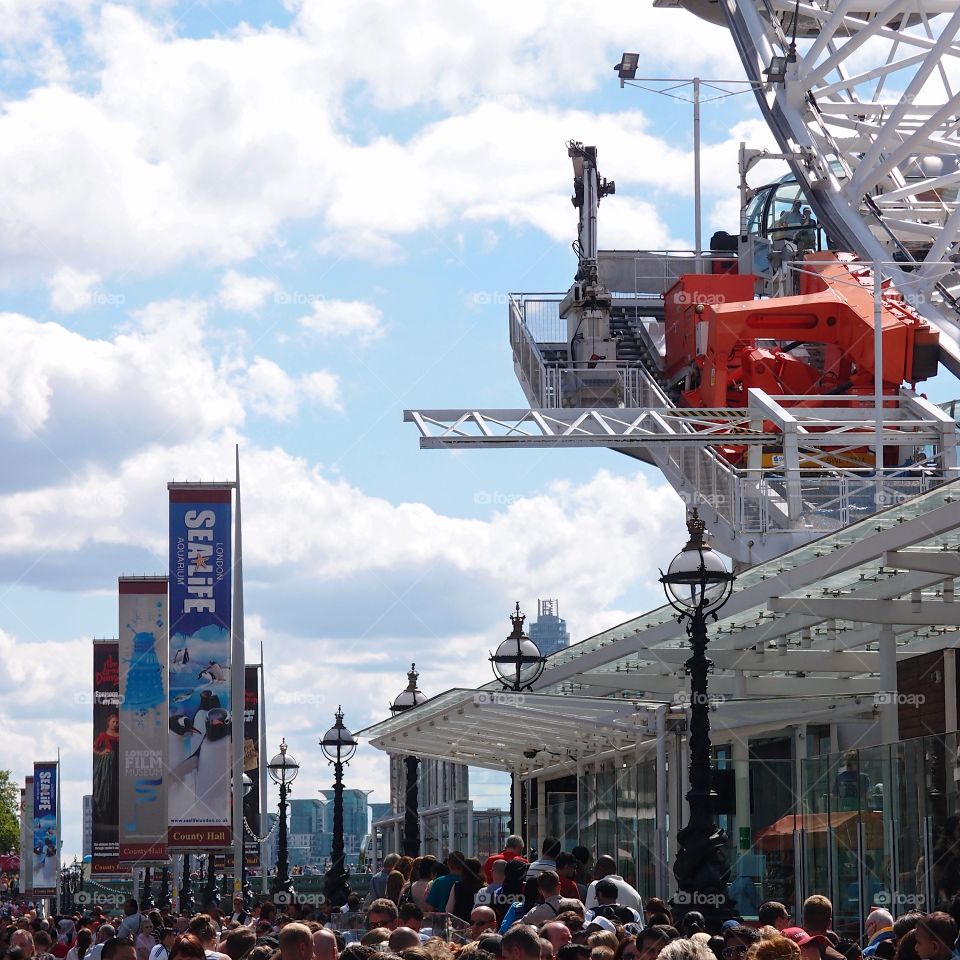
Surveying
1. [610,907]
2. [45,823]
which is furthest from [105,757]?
[45,823]

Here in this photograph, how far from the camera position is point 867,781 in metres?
17.0

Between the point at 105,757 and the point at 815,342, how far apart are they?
21770 millimetres

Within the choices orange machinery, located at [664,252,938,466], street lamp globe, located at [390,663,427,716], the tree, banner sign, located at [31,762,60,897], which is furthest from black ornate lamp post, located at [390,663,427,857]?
the tree

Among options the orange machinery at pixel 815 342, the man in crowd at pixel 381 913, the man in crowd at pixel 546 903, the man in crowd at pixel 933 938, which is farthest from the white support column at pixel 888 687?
the orange machinery at pixel 815 342

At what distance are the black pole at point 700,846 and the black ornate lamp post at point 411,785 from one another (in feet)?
32.9

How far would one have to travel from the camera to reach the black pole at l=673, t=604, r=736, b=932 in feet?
49.9

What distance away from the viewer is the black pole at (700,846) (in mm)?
15219

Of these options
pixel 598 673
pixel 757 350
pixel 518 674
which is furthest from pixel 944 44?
pixel 518 674

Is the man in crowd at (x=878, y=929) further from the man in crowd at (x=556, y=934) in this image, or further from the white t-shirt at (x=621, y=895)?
the man in crowd at (x=556, y=934)

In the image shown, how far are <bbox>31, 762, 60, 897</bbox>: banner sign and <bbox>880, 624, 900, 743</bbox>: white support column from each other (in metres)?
65.6

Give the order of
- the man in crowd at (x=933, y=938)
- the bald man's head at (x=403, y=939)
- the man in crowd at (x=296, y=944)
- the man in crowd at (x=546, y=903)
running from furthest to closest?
the man in crowd at (x=546, y=903) < the bald man's head at (x=403, y=939) < the man in crowd at (x=933, y=938) < the man in crowd at (x=296, y=944)

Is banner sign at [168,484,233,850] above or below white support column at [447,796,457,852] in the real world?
above

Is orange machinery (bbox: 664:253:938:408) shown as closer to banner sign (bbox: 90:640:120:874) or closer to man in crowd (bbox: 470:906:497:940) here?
banner sign (bbox: 90:640:120:874)

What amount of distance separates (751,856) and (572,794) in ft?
22.3
